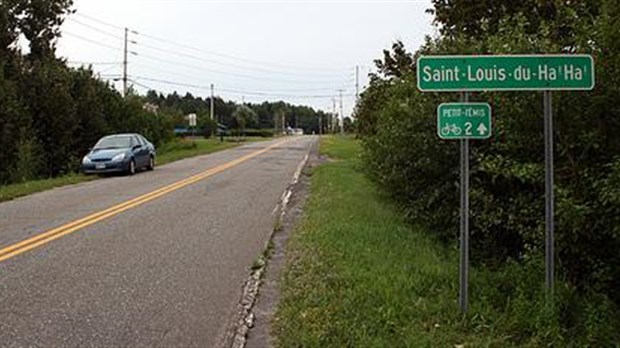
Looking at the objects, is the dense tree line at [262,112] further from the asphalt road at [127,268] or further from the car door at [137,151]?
the asphalt road at [127,268]

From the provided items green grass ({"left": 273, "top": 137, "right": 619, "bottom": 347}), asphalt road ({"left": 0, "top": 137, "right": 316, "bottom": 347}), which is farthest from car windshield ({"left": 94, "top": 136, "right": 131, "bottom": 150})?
green grass ({"left": 273, "top": 137, "right": 619, "bottom": 347})

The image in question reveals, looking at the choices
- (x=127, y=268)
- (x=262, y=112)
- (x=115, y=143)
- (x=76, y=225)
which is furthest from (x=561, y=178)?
(x=262, y=112)

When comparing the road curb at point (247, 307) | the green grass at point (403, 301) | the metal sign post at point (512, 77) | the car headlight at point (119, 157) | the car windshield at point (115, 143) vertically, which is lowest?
the road curb at point (247, 307)

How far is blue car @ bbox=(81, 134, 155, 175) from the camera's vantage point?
78.6ft

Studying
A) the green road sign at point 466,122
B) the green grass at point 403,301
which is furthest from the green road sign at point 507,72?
the green grass at point 403,301

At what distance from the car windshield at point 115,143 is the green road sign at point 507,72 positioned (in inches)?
807

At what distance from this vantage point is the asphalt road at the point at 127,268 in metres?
5.98

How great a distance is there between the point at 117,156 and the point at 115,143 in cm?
144

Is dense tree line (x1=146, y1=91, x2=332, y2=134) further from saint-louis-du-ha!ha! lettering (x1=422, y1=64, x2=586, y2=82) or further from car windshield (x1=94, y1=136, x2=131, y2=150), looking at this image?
saint-louis-du-ha!ha! lettering (x1=422, y1=64, x2=586, y2=82)

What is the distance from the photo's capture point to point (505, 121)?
7.86 metres

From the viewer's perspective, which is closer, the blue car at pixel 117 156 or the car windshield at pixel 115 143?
the blue car at pixel 117 156

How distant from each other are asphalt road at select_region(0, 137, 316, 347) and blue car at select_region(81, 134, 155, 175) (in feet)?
25.5

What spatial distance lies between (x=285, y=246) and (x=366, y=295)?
349 cm

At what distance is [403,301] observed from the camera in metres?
6.29
